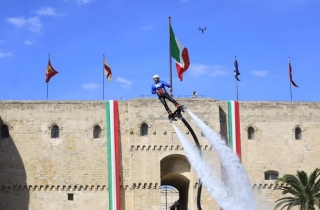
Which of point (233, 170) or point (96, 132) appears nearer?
point (233, 170)

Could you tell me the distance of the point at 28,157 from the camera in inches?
1735

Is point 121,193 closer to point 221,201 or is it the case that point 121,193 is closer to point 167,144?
point 167,144

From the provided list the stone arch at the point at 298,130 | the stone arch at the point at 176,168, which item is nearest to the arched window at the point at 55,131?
the stone arch at the point at 176,168

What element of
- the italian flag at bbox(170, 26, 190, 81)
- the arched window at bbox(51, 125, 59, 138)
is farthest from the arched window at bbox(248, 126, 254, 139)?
the arched window at bbox(51, 125, 59, 138)

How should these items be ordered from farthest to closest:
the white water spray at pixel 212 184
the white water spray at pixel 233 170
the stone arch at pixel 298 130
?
the stone arch at pixel 298 130
the white water spray at pixel 233 170
the white water spray at pixel 212 184

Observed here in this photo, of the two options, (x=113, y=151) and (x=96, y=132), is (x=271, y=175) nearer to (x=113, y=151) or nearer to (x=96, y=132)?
(x=113, y=151)

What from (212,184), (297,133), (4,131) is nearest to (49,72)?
(4,131)

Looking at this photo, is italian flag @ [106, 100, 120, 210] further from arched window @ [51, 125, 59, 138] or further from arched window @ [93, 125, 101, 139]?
arched window @ [51, 125, 59, 138]

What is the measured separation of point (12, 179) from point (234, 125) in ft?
52.7

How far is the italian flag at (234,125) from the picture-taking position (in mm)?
46031

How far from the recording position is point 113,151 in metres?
44.7

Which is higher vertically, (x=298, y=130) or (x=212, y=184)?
(x=298, y=130)

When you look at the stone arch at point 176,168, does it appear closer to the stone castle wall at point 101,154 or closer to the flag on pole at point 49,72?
the stone castle wall at point 101,154

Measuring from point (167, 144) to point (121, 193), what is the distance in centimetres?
467
